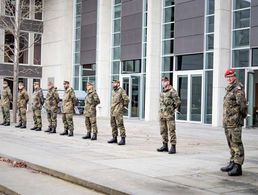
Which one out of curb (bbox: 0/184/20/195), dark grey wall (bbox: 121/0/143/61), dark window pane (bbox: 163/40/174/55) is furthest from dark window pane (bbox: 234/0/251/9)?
curb (bbox: 0/184/20/195)

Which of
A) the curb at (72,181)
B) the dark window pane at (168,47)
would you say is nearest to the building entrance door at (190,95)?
the dark window pane at (168,47)

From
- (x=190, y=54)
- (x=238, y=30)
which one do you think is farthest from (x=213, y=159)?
(x=190, y=54)

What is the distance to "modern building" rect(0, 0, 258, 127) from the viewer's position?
2333 centimetres

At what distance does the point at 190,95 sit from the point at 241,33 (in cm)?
437

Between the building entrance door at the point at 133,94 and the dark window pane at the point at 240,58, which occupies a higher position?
the dark window pane at the point at 240,58

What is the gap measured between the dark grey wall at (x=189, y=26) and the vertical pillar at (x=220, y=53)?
5.11 feet

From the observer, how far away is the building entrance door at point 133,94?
2970 cm

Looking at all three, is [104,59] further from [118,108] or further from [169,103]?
[169,103]

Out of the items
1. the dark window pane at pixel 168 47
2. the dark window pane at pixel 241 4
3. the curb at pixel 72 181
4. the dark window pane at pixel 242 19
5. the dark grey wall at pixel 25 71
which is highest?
the dark window pane at pixel 241 4

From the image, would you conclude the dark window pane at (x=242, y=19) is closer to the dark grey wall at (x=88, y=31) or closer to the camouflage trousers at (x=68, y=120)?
the camouflage trousers at (x=68, y=120)

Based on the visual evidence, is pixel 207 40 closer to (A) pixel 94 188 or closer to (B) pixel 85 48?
(B) pixel 85 48

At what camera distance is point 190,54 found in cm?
2583

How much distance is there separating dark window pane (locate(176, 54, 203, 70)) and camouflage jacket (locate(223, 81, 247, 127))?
53.3 feet

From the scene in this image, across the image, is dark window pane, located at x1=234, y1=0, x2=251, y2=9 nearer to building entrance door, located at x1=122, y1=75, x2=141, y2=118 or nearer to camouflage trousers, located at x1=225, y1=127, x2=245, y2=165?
building entrance door, located at x1=122, y1=75, x2=141, y2=118
